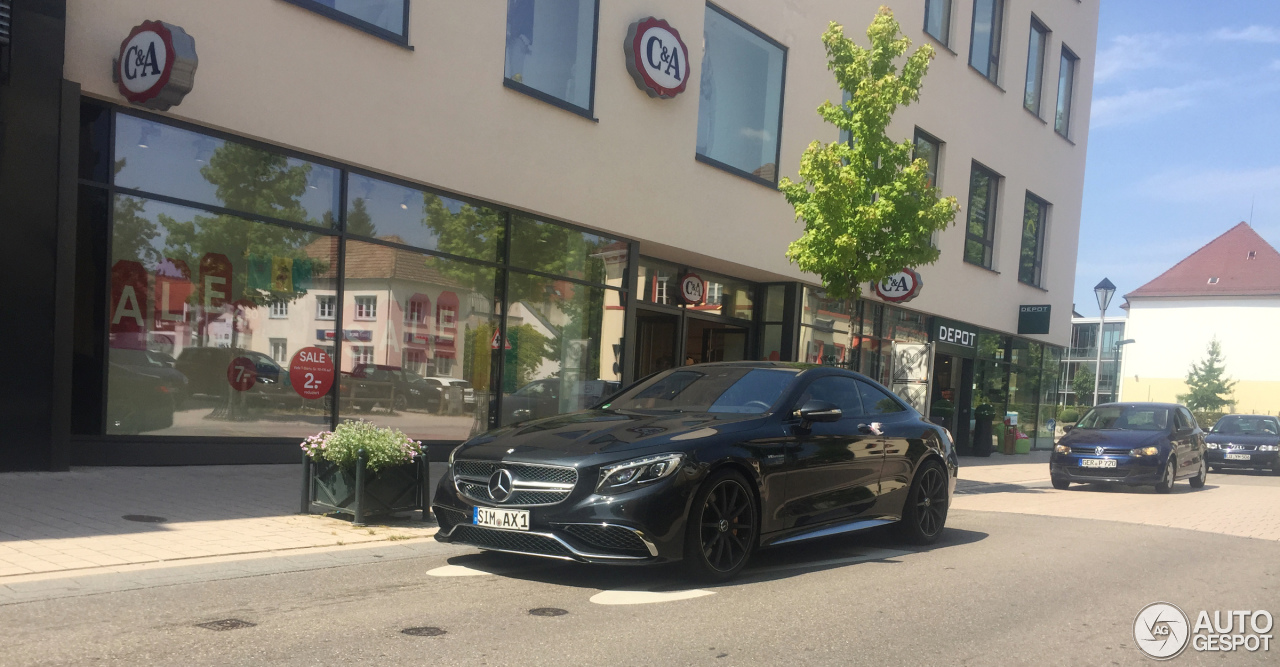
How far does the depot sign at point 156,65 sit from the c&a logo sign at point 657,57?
23.1ft

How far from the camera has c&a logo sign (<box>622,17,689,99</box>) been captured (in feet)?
50.8

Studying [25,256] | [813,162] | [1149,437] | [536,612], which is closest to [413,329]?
[25,256]

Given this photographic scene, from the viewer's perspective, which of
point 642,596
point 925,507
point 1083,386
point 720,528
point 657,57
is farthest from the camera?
point 1083,386

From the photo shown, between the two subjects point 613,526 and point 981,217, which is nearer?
point 613,526

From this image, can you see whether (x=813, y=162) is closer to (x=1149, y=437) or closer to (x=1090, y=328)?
(x=1149, y=437)

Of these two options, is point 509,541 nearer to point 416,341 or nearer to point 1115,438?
point 416,341

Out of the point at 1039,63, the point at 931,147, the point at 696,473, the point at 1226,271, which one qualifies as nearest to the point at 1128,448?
the point at 931,147

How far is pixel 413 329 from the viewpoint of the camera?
43.2 ft

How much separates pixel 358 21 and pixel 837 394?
729 cm

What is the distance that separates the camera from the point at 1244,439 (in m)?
27.6

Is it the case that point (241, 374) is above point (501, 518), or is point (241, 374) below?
above

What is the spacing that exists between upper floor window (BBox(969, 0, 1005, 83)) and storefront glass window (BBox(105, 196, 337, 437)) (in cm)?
1885

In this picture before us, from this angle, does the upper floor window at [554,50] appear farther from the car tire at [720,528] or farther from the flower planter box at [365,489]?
the car tire at [720,528]

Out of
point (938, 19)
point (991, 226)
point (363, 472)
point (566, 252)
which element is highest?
point (938, 19)
